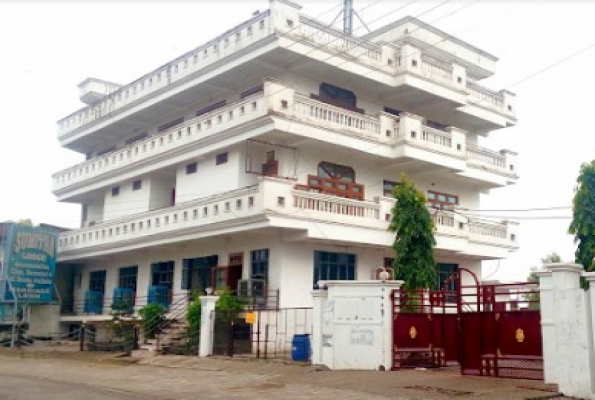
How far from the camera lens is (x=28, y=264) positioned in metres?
29.2

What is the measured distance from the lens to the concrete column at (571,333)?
37.7 ft

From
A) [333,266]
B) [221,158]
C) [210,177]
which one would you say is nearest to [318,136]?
[221,158]

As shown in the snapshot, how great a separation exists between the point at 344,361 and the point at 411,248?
5312 mm

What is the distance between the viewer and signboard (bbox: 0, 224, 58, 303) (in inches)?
1105

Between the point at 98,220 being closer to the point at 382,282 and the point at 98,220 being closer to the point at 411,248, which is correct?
the point at 411,248

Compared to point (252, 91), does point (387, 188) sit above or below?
below

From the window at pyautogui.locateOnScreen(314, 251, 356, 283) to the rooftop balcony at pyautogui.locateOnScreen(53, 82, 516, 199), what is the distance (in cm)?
405

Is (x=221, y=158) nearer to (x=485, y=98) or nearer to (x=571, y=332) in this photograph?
(x=485, y=98)

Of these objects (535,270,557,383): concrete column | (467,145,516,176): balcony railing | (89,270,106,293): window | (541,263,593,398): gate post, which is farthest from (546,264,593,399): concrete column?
(89,270,106,293): window

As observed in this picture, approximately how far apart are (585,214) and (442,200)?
34.3 feet

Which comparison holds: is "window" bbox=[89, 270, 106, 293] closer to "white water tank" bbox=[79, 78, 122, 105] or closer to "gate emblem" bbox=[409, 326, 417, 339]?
"white water tank" bbox=[79, 78, 122, 105]

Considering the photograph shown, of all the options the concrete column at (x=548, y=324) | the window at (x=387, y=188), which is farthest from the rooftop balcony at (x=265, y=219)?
the concrete column at (x=548, y=324)

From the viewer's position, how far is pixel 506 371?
14.1 m

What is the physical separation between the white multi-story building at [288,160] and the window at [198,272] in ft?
0.20
